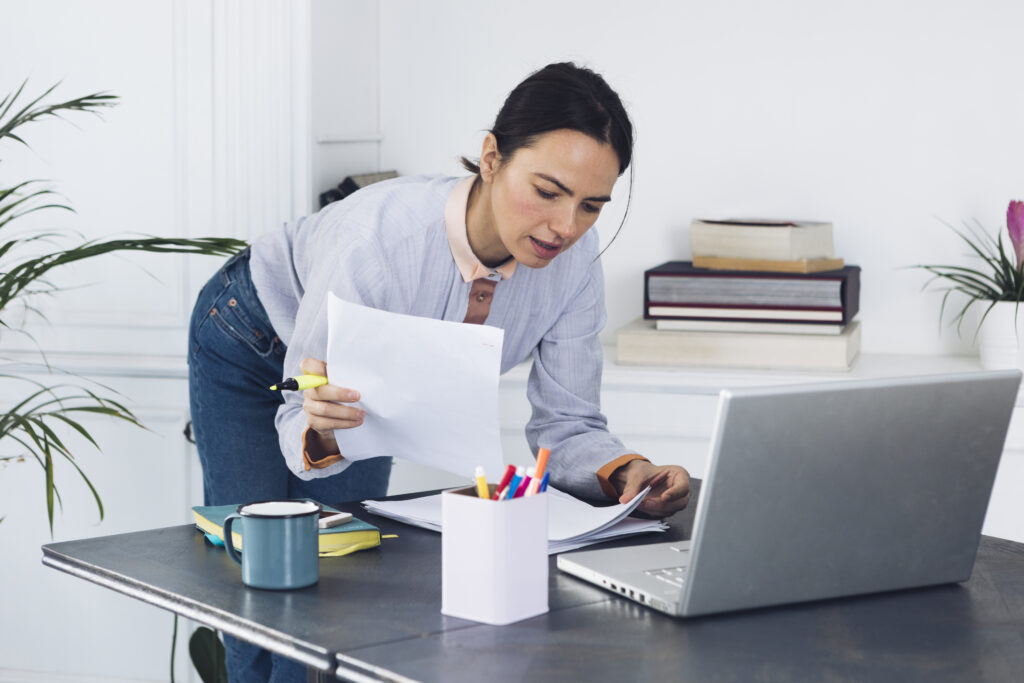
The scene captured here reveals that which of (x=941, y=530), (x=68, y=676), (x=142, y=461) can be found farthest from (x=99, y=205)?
(x=941, y=530)

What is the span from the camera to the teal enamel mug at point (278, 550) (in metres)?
1.15

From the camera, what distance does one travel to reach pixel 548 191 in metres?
1.54

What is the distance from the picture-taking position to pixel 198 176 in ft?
8.11

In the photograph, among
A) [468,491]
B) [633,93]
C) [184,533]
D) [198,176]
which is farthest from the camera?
[633,93]

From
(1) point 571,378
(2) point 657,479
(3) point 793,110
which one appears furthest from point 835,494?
(3) point 793,110

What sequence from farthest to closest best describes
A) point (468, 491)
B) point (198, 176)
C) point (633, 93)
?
point (633, 93) < point (198, 176) < point (468, 491)

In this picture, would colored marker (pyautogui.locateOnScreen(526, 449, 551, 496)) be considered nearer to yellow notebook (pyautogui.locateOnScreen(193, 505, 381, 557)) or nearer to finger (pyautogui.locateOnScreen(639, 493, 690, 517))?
yellow notebook (pyautogui.locateOnScreen(193, 505, 381, 557))

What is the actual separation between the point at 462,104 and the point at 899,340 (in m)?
1.10

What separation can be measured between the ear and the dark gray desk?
57 cm

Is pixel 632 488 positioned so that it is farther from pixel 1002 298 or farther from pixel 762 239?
pixel 1002 298

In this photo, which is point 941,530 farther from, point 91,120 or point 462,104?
point 91,120

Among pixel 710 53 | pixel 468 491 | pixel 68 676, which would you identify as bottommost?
pixel 68 676

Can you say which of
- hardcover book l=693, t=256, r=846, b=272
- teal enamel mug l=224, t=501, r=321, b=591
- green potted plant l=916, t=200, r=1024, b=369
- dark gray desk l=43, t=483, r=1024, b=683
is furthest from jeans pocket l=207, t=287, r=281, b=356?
green potted plant l=916, t=200, r=1024, b=369

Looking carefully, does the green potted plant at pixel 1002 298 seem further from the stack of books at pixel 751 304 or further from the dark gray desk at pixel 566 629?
the dark gray desk at pixel 566 629
